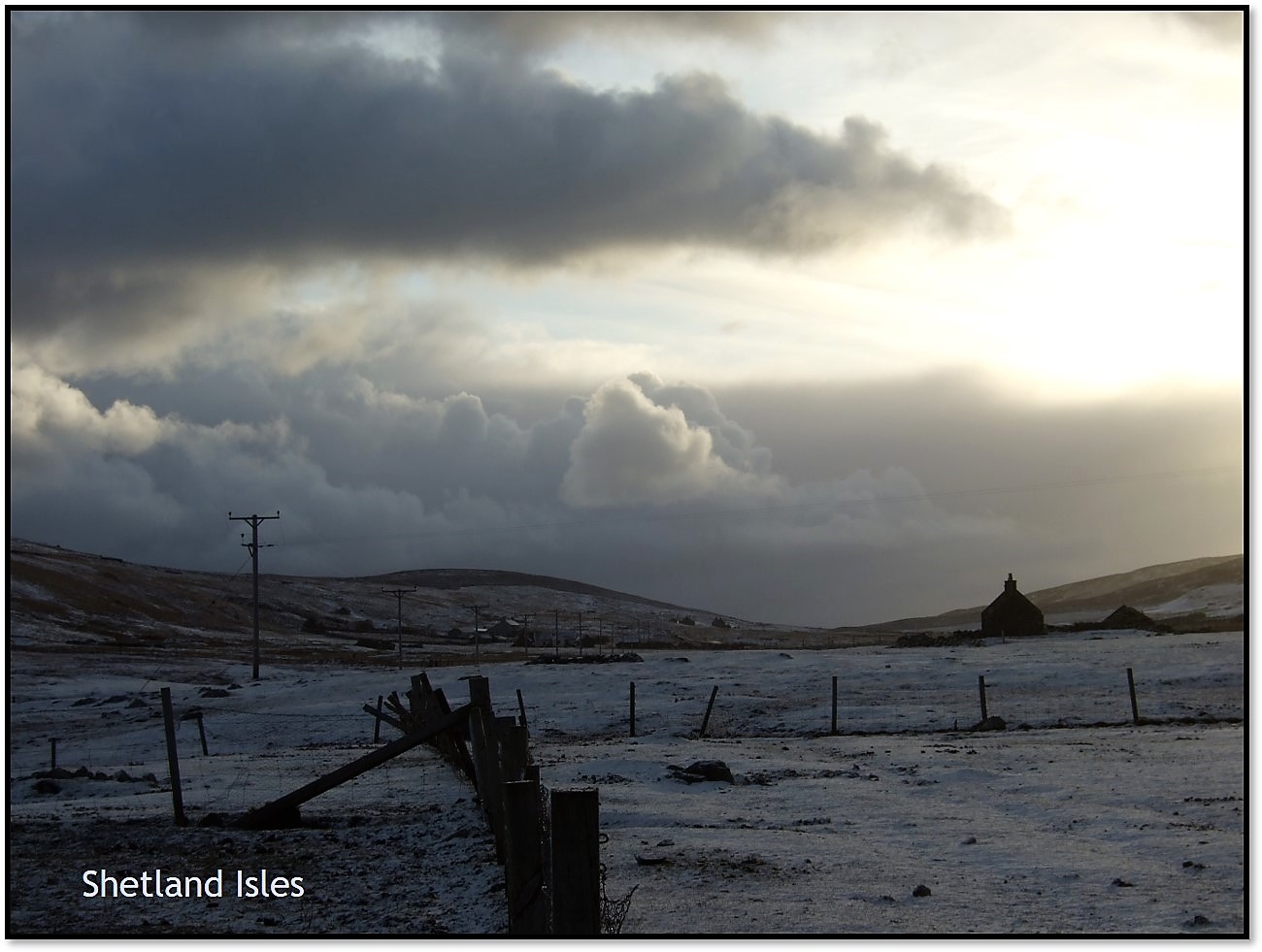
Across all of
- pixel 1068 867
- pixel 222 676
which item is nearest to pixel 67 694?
pixel 222 676

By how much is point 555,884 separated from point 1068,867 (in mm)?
7642

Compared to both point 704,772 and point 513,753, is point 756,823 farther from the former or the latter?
point 513,753

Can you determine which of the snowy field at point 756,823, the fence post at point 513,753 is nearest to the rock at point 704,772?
the snowy field at point 756,823

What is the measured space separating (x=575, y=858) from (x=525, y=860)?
3.43 ft

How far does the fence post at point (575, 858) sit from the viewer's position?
6.65 meters

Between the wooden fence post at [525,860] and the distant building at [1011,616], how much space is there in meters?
69.1

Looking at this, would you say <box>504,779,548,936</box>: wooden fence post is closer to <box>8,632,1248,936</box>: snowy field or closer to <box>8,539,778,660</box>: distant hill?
<box>8,632,1248,936</box>: snowy field

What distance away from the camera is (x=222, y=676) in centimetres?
6662

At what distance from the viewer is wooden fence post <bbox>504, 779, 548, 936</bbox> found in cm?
748

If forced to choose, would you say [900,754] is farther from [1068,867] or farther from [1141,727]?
[1068,867]

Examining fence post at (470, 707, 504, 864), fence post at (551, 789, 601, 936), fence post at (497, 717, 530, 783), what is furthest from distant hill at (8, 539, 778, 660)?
fence post at (551, 789, 601, 936)

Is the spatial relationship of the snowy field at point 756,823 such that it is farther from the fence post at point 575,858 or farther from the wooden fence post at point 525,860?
the fence post at point 575,858

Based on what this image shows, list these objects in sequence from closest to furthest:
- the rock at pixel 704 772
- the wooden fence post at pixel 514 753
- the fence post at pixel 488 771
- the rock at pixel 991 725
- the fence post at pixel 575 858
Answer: the fence post at pixel 575 858
the wooden fence post at pixel 514 753
the fence post at pixel 488 771
the rock at pixel 704 772
the rock at pixel 991 725

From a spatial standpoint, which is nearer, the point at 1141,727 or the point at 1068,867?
the point at 1068,867
